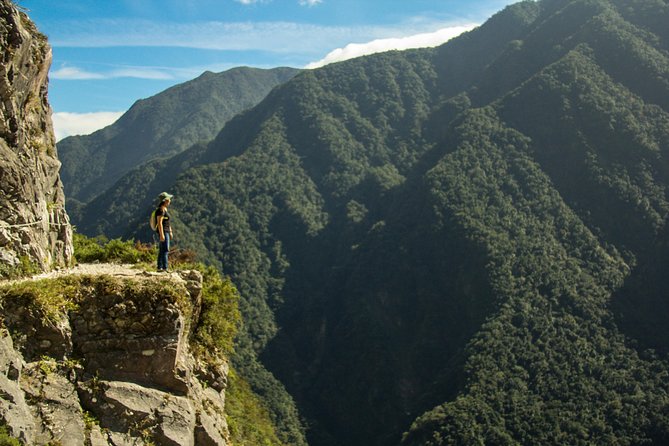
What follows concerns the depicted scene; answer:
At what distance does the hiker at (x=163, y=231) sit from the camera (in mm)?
11492

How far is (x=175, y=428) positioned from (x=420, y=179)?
99551 millimetres

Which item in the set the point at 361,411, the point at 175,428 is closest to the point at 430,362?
the point at 361,411

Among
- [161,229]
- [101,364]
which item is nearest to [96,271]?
[161,229]

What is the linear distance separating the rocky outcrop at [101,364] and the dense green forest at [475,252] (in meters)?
55.4

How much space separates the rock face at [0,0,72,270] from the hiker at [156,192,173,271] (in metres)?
2.05

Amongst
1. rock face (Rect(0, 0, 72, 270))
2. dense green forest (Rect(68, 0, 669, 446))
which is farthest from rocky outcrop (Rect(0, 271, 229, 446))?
dense green forest (Rect(68, 0, 669, 446))

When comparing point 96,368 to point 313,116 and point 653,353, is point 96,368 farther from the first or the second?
point 313,116

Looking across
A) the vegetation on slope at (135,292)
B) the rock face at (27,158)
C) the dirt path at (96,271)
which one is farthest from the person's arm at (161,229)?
the rock face at (27,158)

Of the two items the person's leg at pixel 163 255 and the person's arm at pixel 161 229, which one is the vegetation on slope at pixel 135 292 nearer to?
the person's leg at pixel 163 255

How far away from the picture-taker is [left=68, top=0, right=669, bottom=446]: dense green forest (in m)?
64.0

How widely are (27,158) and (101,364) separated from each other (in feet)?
15.3

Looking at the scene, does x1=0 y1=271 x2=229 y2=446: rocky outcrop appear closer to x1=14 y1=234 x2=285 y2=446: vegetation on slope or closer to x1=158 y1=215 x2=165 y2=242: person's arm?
x1=14 y1=234 x2=285 y2=446: vegetation on slope

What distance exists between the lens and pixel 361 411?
79.7 metres

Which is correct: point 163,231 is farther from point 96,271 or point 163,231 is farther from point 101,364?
point 101,364
